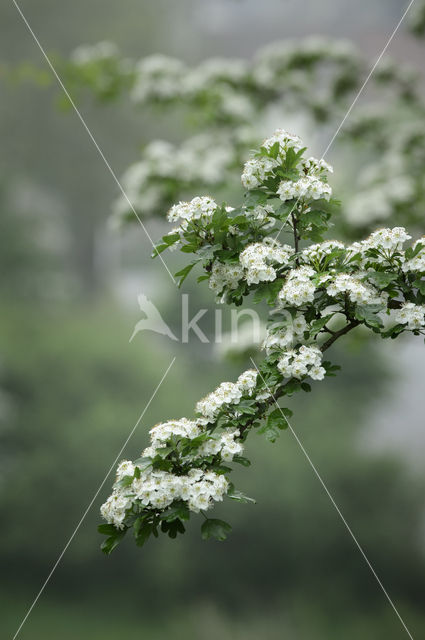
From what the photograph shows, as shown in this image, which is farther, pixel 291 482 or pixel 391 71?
pixel 291 482

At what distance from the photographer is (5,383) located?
14.5 ft

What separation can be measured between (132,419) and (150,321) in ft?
2.11

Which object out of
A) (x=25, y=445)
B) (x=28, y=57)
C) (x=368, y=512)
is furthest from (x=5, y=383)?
(x=368, y=512)

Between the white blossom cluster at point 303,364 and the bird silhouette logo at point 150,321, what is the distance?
2.62m

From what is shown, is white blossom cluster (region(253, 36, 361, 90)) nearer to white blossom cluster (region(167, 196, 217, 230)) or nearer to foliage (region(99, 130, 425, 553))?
foliage (region(99, 130, 425, 553))

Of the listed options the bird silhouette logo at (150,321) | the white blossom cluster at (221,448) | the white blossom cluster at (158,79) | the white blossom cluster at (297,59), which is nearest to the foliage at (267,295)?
the white blossom cluster at (221,448)

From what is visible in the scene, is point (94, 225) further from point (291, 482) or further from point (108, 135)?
point (291, 482)

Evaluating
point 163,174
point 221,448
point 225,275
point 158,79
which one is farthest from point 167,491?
point 158,79

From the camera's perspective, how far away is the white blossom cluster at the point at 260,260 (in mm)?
1327

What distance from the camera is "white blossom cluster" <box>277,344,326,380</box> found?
1.31 metres

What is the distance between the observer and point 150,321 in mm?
4160

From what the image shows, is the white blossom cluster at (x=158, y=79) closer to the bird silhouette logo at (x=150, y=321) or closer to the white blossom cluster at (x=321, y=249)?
the bird silhouette logo at (x=150, y=321)

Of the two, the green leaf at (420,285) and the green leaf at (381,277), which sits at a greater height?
the green leaf at (420,285)

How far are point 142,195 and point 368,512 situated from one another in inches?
101
